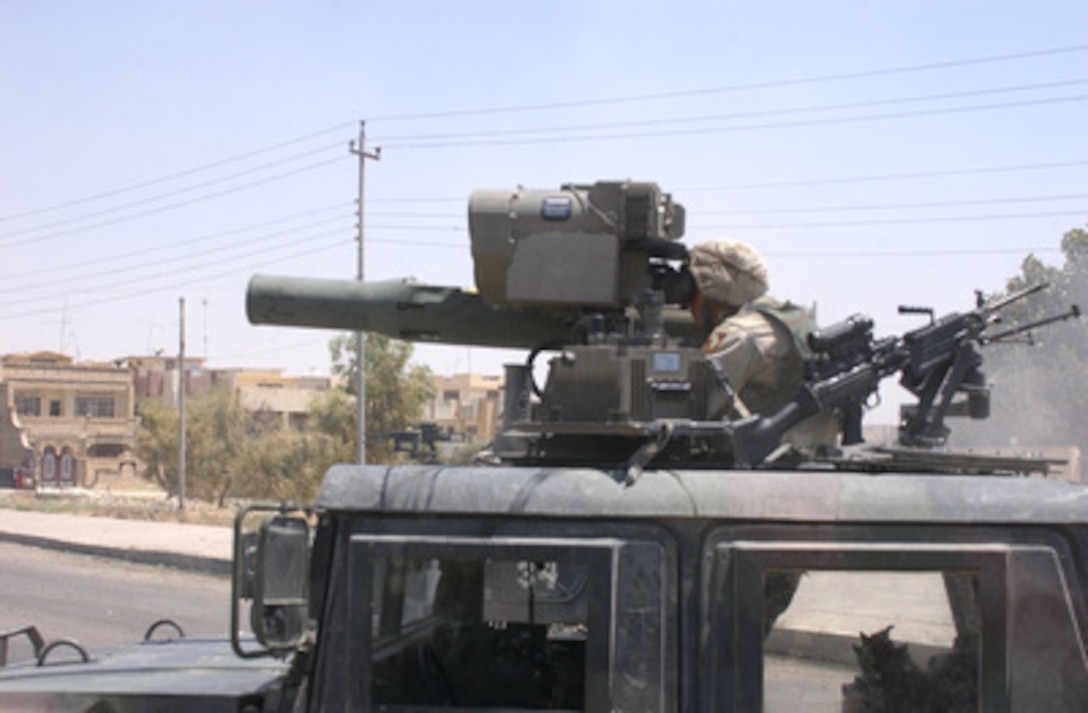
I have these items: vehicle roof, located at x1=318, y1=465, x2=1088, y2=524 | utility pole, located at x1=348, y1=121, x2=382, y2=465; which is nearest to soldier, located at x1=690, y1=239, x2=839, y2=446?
vehicle roof, located at x1=318, y1=465, x2=1088, y2=524

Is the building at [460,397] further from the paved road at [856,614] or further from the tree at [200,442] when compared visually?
the paved road at [856,614]

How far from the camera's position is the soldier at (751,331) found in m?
3.66

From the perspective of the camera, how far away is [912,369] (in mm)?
3918

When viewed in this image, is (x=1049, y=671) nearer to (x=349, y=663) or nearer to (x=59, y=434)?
(x=349, y=663)

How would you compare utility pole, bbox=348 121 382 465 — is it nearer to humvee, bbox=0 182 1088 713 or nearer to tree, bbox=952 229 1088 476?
tree, bbox=952 229 1088 476


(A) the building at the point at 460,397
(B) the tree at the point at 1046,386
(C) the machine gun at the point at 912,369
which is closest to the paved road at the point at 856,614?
(C) the machine gun at the point at 912,369

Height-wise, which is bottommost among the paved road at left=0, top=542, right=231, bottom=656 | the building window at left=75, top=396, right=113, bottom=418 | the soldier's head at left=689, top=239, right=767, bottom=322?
the paved road at left=0, top=542, right=231, bottom=656

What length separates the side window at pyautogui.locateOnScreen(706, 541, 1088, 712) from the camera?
7.88 feet

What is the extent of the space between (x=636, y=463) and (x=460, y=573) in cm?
41

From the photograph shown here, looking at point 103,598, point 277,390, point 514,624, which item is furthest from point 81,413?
point 514,624

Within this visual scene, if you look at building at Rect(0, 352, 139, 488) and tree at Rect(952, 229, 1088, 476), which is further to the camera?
building at Rect(0, 352, 139, 488)

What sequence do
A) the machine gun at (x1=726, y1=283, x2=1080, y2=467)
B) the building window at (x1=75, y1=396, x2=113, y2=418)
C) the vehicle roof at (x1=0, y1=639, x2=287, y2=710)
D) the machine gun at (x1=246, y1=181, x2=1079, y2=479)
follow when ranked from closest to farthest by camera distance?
the vehicle roof at (x1=0, y1=639, x2=287, y2=710), the machine gun at (x1=246, y1=181, x2=1079, y2=479), the machine gun at (x1=726, y1=283, x2=1080, y2=467), the building window at (x1=75, y1=396, x2=113, y2=418)

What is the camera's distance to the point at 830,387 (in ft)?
11.6

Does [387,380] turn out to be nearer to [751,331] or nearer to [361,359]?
[361,359]
